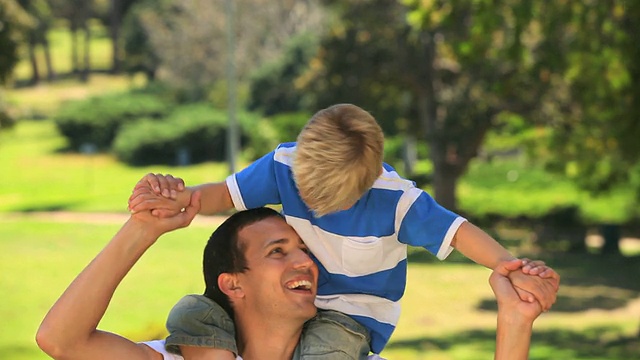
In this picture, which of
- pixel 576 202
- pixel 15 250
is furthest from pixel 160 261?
pixel 576 202

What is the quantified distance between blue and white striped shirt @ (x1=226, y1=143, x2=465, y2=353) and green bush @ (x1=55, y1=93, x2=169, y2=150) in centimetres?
4705

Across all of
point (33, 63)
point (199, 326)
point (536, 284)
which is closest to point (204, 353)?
point (199, 326)

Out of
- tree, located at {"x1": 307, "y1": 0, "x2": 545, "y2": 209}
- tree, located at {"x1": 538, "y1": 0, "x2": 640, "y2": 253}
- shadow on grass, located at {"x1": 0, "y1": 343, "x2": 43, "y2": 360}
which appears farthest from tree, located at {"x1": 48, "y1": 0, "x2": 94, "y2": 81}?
shadow on grass, located at {"x1": 0, "y1": 343, "x2": 43, "y2": 360}

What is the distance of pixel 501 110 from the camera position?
2855 cm

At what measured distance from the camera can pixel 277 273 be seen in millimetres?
2545

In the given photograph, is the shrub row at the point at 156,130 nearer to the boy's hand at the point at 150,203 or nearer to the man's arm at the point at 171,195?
the man's arm at the point at 171,195

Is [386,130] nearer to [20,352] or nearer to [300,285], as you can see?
[20,352]

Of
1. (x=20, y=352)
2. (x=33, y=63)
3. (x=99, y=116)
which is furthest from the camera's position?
(x=33, y=63)

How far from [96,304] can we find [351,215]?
2.05 feet

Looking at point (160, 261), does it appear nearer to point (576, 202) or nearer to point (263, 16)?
point (576, 202)

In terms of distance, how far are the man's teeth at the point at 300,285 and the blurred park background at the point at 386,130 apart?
26.8 ft

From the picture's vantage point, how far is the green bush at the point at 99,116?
49062 millimetres

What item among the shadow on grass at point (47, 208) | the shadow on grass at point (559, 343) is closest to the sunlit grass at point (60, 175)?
the shadow on grass at point (47, 208)

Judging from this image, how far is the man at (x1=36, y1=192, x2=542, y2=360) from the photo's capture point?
7.57ft
